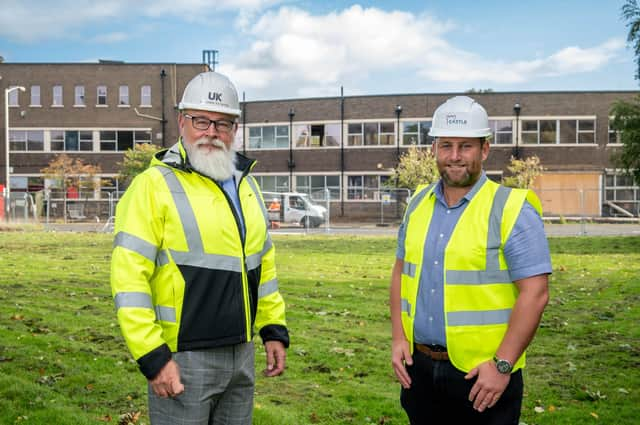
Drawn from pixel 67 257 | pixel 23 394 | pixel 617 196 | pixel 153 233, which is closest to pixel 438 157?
pixel 153 233

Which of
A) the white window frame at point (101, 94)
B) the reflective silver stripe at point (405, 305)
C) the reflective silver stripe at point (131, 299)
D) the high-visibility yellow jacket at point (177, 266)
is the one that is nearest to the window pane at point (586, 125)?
the white window frame at point (101, 94)

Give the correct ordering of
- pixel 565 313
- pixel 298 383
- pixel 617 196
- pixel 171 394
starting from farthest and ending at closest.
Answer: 1. pixel 617 196
2. pixel 565 313
3. pixel 298 383
4. pixel 171 394

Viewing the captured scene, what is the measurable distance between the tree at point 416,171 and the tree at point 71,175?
20.6 metres

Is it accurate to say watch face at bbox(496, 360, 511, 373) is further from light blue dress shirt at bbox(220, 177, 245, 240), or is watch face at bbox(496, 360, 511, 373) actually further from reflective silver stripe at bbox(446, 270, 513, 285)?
light blue dress shirt at bbox(220, 177, 245, 240)

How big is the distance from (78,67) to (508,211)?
171 ft

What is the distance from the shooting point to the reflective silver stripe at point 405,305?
3469 millimetres

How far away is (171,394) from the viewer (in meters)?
3.05

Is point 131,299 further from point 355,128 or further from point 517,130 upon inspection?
point 355,128

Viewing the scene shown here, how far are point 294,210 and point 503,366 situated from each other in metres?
32.1

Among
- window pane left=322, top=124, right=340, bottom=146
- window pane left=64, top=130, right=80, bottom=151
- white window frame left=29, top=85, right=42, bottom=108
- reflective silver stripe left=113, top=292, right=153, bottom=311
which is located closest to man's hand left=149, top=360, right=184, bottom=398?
reflective silver stripe left=113, top=292, right=153, bottom=311

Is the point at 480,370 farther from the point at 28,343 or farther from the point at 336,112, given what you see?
the point at 336,112

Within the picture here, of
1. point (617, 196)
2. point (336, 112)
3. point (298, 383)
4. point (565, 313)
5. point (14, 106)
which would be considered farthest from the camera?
point (14, 106)

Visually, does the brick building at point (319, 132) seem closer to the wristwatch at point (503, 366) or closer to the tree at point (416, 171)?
the tree at point (416, 171)

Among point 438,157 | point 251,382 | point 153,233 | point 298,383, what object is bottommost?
point 298,383
